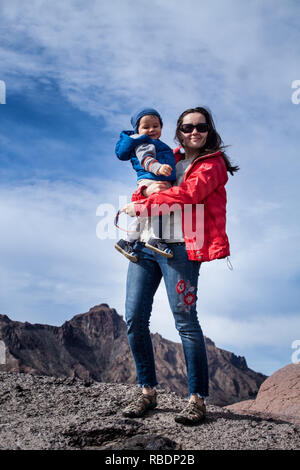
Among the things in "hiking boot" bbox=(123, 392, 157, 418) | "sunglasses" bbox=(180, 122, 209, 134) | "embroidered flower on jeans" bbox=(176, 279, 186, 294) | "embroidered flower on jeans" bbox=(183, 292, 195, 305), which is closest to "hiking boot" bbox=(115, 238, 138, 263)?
"embroidered flower on jeans" bbox=(176, 279, 186, 294)

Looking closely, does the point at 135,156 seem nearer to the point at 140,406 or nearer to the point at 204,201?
the point at 204,201

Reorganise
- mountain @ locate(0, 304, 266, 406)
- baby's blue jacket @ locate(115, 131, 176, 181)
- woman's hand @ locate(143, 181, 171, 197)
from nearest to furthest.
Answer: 1. woman's hand @ locate(143, 181, 171, 197)
2. baby's blue jacket @ locate(115, 131, 176, 181)
3. mountain @ locate(0, 304, 266, 406)

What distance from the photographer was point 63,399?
575 centimetres

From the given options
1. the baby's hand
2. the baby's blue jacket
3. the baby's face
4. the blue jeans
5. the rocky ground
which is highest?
the baby's face

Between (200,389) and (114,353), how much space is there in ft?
119

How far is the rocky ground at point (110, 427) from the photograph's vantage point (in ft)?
13.5

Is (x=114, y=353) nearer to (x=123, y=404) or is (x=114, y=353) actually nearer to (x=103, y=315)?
(x=103, y=315)

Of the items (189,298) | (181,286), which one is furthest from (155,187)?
(189,298)

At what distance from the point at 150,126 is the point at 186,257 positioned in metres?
1.35

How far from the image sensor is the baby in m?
4.43

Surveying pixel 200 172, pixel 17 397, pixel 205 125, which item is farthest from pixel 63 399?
pixel 205 125

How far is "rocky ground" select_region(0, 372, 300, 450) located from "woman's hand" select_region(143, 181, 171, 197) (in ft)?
7.20

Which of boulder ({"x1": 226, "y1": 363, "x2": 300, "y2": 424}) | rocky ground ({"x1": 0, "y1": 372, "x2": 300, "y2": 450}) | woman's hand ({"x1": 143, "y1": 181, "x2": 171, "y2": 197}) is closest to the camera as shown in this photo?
rocky ground ({"x1": 0, "y1": 372, "x2": 300, "y2": 450})

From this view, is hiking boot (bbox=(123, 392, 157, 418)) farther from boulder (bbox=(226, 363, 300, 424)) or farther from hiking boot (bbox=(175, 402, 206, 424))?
boulder (bbox=(226, 363, 300, 424))
